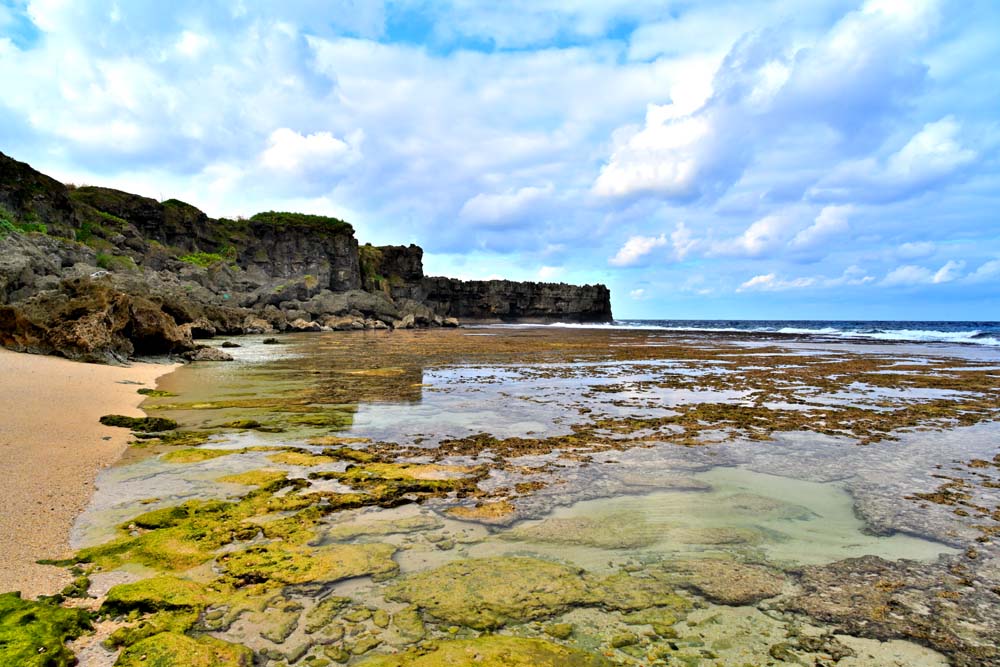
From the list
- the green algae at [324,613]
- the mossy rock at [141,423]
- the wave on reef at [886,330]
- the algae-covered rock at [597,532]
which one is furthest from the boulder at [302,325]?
the wave on reef at [886,330]

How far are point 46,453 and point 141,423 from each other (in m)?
2.04

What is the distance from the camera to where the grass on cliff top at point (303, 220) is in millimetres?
75438

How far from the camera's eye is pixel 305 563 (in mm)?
3756

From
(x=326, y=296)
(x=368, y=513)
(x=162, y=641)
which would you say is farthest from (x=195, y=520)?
(x=326, y=296)

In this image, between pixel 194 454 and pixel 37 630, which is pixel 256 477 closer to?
pixel 194 454

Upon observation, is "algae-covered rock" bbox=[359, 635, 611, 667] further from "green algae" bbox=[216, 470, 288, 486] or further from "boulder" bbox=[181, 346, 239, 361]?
"boulder" bbox=[181, 346, 239, 361]

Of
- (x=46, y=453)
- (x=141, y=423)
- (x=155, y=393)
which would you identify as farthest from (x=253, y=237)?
(x=46, y=453)

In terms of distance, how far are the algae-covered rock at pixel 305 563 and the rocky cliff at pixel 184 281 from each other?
13497mm

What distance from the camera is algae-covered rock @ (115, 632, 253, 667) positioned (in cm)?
266

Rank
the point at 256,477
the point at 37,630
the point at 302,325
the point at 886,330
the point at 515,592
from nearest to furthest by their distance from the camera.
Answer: the point at 37,630
the point at 515,592
the point at 256,477
the point at 302,325
the point at 886,330

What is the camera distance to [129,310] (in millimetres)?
16391

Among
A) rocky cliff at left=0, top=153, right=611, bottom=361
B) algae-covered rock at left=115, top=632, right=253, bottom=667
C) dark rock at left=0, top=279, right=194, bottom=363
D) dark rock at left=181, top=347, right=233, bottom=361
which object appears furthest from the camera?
dark rock at left=181, top=347, right=233, bottom=361

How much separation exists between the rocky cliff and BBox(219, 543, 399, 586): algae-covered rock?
13497 mm

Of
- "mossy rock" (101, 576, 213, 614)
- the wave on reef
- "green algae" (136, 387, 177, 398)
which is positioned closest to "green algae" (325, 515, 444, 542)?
"mossy rock" (101, 576, 213, 614)
